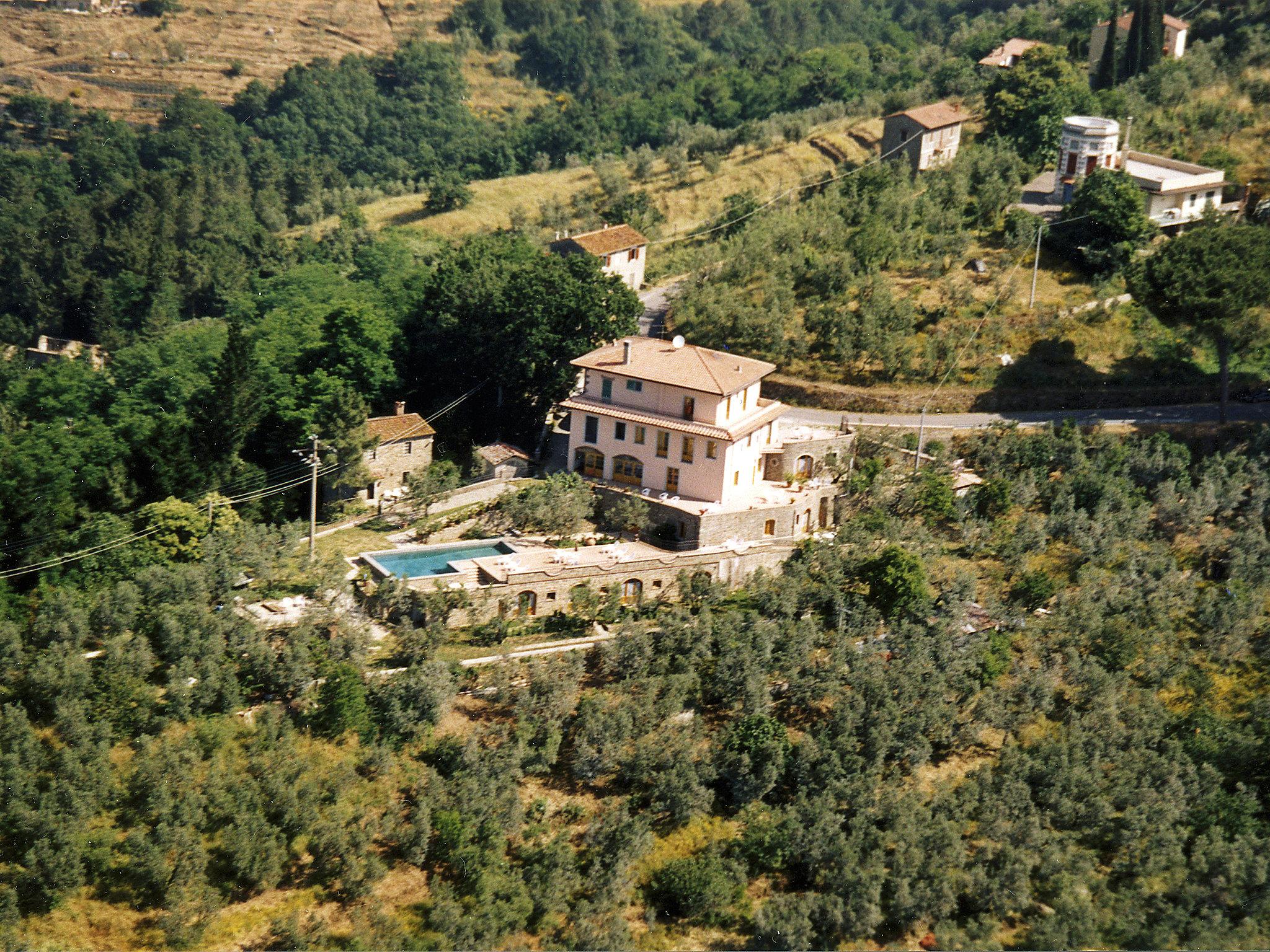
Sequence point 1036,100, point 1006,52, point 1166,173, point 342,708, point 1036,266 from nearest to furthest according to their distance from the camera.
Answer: point 342,708 < point 1036,266 < point 1166,173 < point 1036,100 < point 1006,52

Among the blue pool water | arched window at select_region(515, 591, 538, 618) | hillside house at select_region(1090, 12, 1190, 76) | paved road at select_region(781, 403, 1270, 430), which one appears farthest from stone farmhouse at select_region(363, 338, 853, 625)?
hillside house at select_region(1090, 12, 1190, 76)

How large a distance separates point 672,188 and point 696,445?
51901 mm

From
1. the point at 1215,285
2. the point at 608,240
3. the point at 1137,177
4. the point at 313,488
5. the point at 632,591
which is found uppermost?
the point at 1137,177

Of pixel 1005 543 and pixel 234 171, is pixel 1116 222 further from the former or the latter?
pixel 234 171

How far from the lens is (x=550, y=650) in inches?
1912

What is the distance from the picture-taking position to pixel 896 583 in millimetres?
50125

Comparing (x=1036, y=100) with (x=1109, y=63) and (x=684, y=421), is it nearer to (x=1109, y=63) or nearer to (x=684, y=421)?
(x=1109, y=63)

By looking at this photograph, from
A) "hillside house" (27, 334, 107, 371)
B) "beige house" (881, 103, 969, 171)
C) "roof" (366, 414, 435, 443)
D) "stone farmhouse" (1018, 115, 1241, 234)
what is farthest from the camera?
"hillside house" (27, 334, 107, 371)

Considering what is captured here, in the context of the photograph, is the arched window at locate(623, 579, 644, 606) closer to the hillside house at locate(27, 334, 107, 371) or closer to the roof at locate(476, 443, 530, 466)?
the roof at locate(476, 443, 530, 466)

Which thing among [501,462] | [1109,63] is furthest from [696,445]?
[1109,63]

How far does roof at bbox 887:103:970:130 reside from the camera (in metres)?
87.6

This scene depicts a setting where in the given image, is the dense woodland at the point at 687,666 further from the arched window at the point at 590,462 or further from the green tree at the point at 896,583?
the arched window at the point at 590,462

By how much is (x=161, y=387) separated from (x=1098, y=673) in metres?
41.7

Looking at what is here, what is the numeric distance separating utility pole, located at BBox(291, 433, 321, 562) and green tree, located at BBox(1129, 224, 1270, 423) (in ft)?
117
